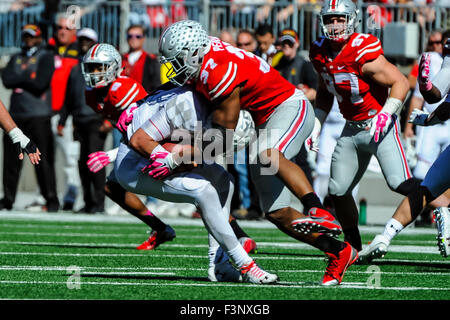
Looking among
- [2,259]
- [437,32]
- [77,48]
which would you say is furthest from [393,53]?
[2,259]

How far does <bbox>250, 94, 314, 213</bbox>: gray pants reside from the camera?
21.9 feet

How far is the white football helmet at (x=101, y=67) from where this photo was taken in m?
8.93

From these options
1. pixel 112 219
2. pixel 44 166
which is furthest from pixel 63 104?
pixel 112 219

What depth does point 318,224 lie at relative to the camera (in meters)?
5.93

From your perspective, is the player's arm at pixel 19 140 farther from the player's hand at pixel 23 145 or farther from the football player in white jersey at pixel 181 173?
the football player in white jersey at pixel 181 173

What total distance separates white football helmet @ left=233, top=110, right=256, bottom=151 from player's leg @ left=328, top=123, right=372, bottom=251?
117cm

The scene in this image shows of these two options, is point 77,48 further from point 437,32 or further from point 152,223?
point 152,223

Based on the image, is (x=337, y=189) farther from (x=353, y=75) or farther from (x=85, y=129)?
(x=85, y=129)

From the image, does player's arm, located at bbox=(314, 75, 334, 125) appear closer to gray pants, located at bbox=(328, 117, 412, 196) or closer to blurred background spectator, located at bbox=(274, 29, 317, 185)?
gray pants, located at bbox=(328, 117, 412, 196)

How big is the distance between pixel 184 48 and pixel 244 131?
96cm

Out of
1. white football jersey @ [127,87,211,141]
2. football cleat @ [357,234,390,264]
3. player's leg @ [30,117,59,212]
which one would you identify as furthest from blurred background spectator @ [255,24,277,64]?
white football jersey @ [127,87,211,141]

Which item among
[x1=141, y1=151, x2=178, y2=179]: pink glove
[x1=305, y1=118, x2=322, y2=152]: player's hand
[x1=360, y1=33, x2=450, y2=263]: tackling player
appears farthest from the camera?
[x1=305, y1=118, x2=322, y2=152]: player's hand

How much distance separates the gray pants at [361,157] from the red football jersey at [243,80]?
1168 millimetres
